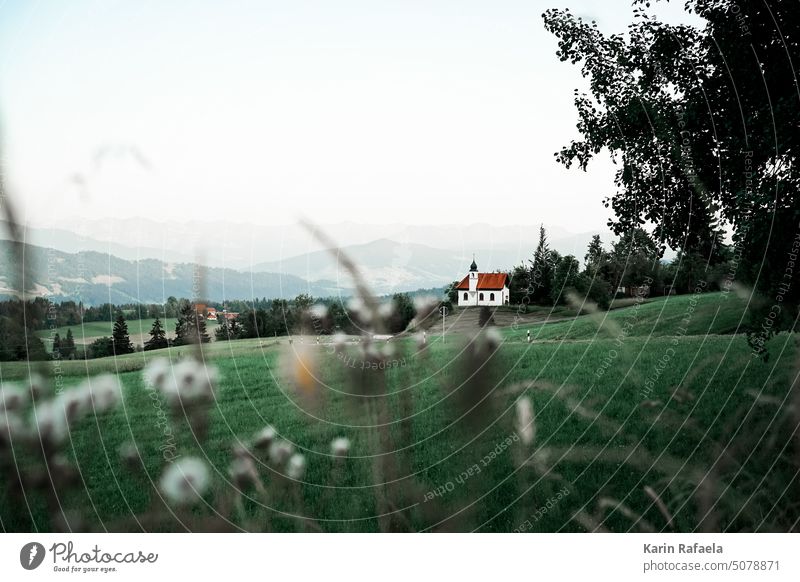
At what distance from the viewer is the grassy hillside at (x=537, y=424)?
Answer: 3.21m

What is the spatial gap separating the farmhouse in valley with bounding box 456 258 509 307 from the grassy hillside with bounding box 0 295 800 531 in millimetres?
Result: 214

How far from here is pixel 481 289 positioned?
3.38 meters

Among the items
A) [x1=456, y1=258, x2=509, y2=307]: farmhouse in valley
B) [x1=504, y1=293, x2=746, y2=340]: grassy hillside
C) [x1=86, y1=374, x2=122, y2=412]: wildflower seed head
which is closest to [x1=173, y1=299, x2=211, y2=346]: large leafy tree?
[x1=86, y1=374, x2=122, y2=412]: wildflower seed head

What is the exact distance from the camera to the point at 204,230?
3252 millimetres

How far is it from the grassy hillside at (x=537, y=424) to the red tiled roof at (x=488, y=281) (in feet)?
0.90

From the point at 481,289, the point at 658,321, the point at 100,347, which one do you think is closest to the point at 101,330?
the point at 100,347

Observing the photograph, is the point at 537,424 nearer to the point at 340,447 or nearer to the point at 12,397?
the point at 340,447

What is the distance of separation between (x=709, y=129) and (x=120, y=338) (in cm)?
288

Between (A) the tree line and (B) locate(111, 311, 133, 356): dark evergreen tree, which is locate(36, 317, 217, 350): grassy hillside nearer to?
(B) locate(111, 311, 133, 356): dark evergreen tree

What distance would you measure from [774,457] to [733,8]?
2081 millimetres

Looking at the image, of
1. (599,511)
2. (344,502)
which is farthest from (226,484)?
(599,511)

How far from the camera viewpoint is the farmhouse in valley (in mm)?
3338
